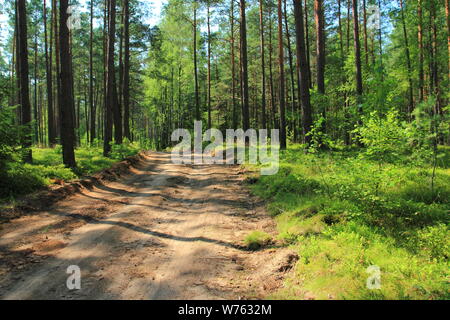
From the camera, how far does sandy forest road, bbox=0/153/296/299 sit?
439cm

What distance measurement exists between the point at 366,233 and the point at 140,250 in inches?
164

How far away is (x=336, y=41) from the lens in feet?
102

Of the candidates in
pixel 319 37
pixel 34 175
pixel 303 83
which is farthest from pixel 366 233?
pixel 319 37

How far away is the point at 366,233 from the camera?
552 cm

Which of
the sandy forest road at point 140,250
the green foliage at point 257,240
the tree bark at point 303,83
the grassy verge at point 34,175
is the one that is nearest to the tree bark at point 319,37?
the tree bark at point 303,83

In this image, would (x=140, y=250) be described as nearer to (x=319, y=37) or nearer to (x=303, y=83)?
(x=303, y=83)

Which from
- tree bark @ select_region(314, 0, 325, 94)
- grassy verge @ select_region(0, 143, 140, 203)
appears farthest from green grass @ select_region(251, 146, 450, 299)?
tree bark @ select_region(314, 0, 325, 94)

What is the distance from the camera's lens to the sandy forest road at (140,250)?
4391mm

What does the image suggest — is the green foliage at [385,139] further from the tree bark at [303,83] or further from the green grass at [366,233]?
the tree bark at [303,83]

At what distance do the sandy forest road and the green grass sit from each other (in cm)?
59

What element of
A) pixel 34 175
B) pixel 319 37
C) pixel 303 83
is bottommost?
pixel 34 175

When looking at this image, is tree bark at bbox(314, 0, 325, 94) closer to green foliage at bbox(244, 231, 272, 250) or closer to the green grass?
the green grass

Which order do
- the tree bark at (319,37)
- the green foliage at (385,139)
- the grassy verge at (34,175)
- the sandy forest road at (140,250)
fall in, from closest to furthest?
the sandy forest road at (140,250) → the green foliage at (385,139) → the grassy verge at (34,175) → the tree bark at (319,37)

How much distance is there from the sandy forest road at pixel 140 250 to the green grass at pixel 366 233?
591 millimetres
